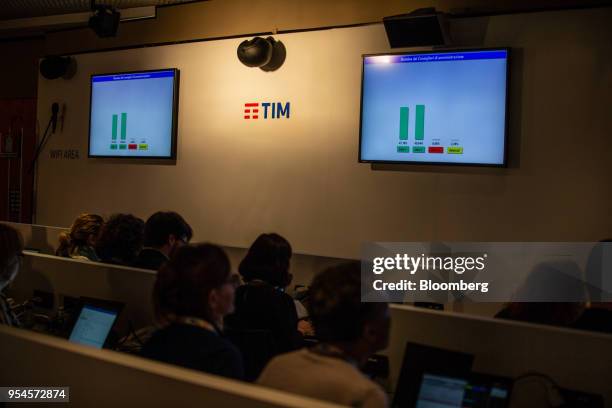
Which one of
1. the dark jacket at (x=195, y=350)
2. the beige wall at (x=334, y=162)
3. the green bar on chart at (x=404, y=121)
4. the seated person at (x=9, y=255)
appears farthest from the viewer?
the green bar on chart at (x=404, y=121)

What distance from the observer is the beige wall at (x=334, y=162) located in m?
3.73

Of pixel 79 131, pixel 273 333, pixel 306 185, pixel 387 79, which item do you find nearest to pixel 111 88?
pixel 79 131

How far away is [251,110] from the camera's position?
4.89 m

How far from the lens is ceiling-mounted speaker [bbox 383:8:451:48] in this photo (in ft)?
12.7

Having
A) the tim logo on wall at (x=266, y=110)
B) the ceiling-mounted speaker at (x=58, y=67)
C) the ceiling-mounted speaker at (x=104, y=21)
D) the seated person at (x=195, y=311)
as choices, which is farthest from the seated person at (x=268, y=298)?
the ceiling-mounted speaker at (x=58, y=67)

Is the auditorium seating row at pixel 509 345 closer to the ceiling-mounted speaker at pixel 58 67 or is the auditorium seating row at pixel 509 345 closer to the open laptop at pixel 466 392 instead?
the open laptop at pixel 466 392

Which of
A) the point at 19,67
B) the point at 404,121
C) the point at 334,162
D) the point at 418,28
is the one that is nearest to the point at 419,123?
the point at 404,121

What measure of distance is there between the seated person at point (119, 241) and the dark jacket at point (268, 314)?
28.0 inches

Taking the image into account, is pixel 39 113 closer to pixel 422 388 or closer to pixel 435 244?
pixel 435 244

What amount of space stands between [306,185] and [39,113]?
318 cm

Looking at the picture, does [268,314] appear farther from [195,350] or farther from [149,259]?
[195,350]

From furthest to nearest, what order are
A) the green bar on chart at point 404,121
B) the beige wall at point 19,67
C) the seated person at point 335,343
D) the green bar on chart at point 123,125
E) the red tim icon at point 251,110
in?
1. the beige wall at point 19,67
2. the green bar on chart at point 123,125
3. the red tim icon at point 251,110
4. the green bar on chart at point 404,121
5. the seated person at point 335,343

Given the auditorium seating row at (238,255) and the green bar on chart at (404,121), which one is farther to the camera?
the auditorium seating row at (238,255)

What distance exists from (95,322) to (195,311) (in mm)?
1246
